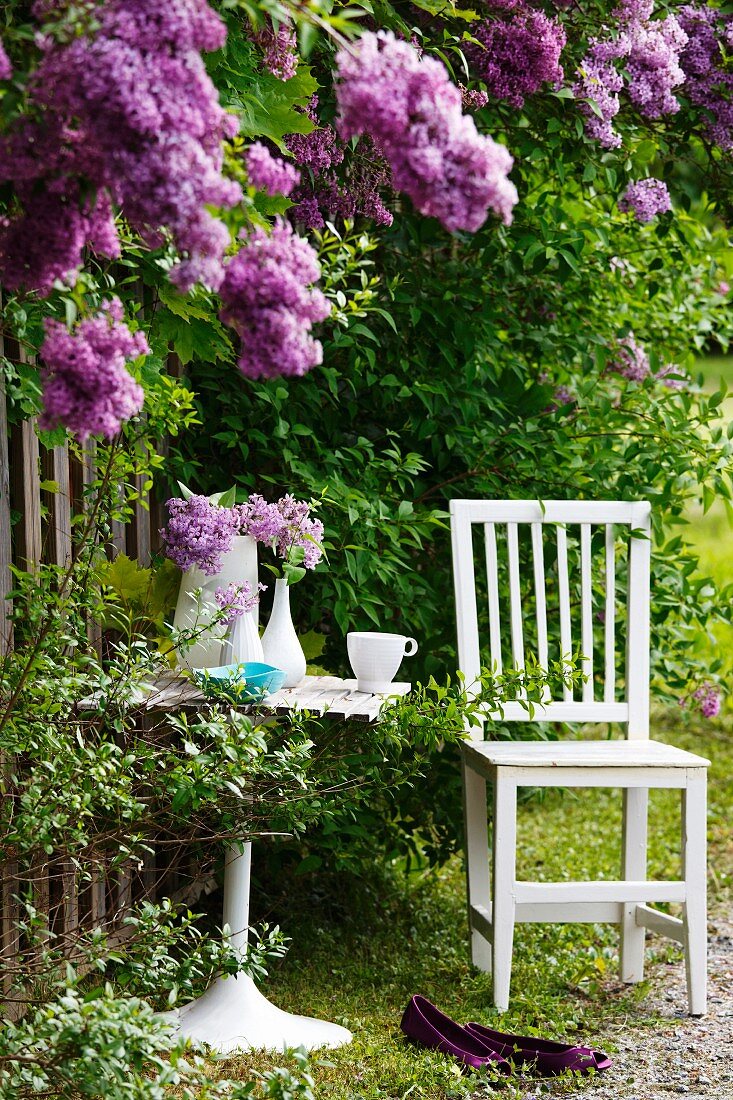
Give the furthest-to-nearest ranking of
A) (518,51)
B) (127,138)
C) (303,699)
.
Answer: (518,51) < (303,699) < (127,138)

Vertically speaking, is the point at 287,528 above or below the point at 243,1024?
above

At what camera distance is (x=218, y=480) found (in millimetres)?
3180

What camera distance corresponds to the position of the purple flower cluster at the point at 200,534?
98.0 inches

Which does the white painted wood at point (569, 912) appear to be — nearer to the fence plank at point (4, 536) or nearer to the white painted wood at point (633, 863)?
the white painted wood at point (633, 863)

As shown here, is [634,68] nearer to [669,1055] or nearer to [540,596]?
[540,596]

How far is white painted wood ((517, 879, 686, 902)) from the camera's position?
2771 mm

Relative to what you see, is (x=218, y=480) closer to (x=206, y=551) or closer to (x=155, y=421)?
(x=206, y=551)

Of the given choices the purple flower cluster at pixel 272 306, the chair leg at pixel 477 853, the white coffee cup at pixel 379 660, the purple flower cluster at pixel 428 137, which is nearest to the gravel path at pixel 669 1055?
the chair leg at pixel 477 853

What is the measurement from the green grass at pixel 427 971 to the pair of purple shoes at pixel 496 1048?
35mm

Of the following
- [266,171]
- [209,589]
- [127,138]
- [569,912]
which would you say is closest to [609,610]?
[569,912]

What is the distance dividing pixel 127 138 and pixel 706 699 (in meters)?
2.78

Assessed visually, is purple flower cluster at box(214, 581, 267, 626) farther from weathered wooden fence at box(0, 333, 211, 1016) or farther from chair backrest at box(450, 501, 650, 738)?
chair backrest at box(450, 501, 650, 738)

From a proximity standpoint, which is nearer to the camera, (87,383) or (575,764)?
(87,383)

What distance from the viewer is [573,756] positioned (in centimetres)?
283
